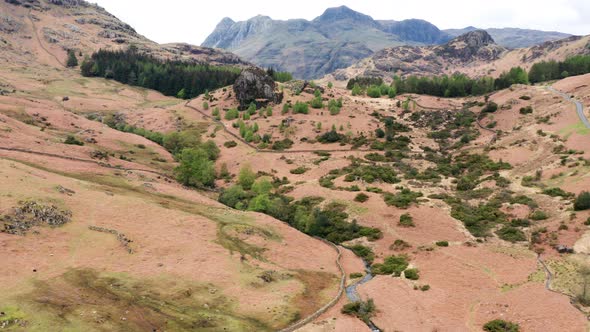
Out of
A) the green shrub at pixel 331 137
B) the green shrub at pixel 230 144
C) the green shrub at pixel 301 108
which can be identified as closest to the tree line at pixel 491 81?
the green shrub at pixel 301 108

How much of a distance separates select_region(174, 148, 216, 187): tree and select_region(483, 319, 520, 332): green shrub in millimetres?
74903

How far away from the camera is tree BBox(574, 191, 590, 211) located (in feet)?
225

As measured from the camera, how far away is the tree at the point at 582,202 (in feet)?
225

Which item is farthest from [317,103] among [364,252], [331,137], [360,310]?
[360,310]

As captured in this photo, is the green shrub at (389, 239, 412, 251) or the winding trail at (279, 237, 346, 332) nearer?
the winding trail at (279, 237, 346, 332)

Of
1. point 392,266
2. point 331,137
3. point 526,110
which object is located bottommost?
point 392,266

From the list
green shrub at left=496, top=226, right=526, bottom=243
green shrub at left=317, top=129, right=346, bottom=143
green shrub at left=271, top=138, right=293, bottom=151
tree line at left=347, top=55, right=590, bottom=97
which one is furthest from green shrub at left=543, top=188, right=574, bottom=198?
tree line at left=347, top=55, right=590, bottom=97

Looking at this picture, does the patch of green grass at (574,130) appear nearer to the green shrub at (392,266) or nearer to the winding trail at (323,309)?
the green shrub at (392,266)

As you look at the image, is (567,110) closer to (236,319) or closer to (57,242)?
(236,319)

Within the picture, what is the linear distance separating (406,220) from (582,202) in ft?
91.5

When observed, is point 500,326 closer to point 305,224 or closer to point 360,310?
point 360,310

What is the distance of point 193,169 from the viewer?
10375cm

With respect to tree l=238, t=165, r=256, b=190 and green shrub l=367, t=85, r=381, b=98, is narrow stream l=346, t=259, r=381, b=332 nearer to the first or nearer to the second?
tree l=238, t=165, r=256, b=190

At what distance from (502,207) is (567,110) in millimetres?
63584
